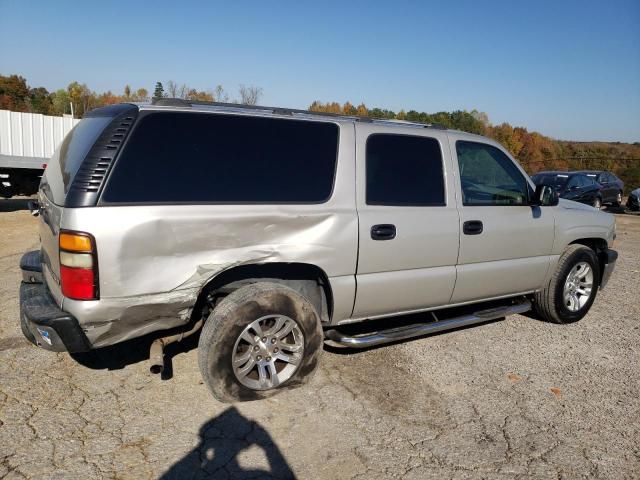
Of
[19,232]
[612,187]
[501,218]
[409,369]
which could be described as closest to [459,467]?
[409,369]

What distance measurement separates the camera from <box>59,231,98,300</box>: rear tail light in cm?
278

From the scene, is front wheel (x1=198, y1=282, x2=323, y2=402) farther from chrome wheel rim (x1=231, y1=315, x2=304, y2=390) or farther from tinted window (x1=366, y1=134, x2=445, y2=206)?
tinted window (x1=366, y1=134, x2=445, y2=206)

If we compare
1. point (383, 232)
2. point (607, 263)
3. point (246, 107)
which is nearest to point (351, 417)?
point (383, 232)

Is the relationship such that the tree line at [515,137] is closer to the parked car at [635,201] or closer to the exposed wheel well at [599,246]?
the parked car at [635,201]

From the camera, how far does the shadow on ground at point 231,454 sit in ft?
8.67

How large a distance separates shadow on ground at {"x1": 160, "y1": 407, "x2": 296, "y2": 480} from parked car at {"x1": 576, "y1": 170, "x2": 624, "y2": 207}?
1724 centimetres

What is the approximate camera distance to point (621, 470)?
2779mm

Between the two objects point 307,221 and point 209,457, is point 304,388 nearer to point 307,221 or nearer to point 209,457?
point 209,457

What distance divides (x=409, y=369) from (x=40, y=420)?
263 cm

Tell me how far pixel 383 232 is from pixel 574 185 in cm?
1474

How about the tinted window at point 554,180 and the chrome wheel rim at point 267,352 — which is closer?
the chrome wheel rim at point 267,352

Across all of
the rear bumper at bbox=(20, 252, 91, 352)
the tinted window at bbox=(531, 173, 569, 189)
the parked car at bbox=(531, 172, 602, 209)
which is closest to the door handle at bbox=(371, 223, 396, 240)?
the rear bumper at bbox=(20, 252, 91, 352)

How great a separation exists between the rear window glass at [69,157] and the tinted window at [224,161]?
0.29m

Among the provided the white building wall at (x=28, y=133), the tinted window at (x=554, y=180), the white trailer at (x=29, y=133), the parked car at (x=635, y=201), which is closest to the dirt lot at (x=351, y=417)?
the tinted window at (x=554, y=180)
